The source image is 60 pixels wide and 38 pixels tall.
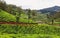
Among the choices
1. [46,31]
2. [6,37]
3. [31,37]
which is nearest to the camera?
[6,37]

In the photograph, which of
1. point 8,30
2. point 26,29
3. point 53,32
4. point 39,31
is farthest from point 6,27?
point 53,32

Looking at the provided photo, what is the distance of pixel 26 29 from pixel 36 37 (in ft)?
32.4

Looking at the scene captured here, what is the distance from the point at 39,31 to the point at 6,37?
1303 cm

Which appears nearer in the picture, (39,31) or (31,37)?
(31,37)

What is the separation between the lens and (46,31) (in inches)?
1708

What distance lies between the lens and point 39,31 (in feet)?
139

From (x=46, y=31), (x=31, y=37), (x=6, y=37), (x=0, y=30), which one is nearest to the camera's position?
(x=6, y=37)

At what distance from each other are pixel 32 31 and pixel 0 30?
A: 6595 millimetres

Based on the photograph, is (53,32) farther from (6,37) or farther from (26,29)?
(6,37)

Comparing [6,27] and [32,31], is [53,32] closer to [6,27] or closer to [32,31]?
[32,31]

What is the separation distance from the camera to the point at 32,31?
1646 inches

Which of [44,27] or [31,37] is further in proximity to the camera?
[44,27]

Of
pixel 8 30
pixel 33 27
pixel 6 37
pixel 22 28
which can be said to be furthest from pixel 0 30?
pixel 6 37

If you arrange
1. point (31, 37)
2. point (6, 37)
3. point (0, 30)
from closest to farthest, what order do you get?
point (6, 37), point (31, 37), point (0, 30)
